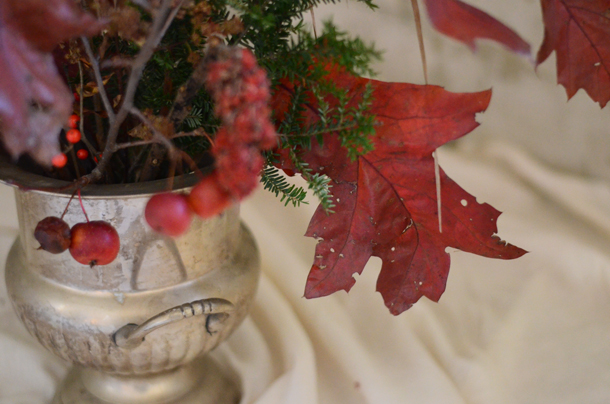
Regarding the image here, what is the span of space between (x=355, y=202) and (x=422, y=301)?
11.3 inches

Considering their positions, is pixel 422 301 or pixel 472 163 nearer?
pixel 422 301

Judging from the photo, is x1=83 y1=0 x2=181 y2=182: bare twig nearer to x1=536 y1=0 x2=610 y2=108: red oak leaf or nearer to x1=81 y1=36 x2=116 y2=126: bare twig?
x1=81 y1=36 x2=116 y2=126: bare twig

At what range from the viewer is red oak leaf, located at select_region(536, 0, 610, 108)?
274mm

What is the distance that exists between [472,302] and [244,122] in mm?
486

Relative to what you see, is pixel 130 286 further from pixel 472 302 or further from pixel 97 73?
pixel 472 302

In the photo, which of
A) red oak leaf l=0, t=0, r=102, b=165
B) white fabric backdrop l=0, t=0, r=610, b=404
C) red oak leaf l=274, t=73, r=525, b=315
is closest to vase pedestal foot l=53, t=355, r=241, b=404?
white fabric backdrop l=0, t=0, r=610, b=404

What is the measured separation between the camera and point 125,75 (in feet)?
1.16

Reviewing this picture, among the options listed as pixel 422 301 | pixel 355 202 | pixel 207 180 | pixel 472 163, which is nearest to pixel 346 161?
pixel 355 202

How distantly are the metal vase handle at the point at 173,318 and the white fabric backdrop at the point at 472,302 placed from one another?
0.14 meters

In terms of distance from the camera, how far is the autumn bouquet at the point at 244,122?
20 centimetres

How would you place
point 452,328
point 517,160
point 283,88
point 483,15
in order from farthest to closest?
1. point 517,160
2. point 452,328
3. point 283,88
4. point 483,15

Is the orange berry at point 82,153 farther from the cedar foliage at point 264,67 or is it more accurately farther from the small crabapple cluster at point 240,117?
the small crabapple cluster at point 240,117

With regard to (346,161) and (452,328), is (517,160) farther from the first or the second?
(346,161)

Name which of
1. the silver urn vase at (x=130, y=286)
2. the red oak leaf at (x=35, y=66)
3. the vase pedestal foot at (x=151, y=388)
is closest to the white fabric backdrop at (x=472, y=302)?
the vase pedestal foot at (x=151, y=388)
